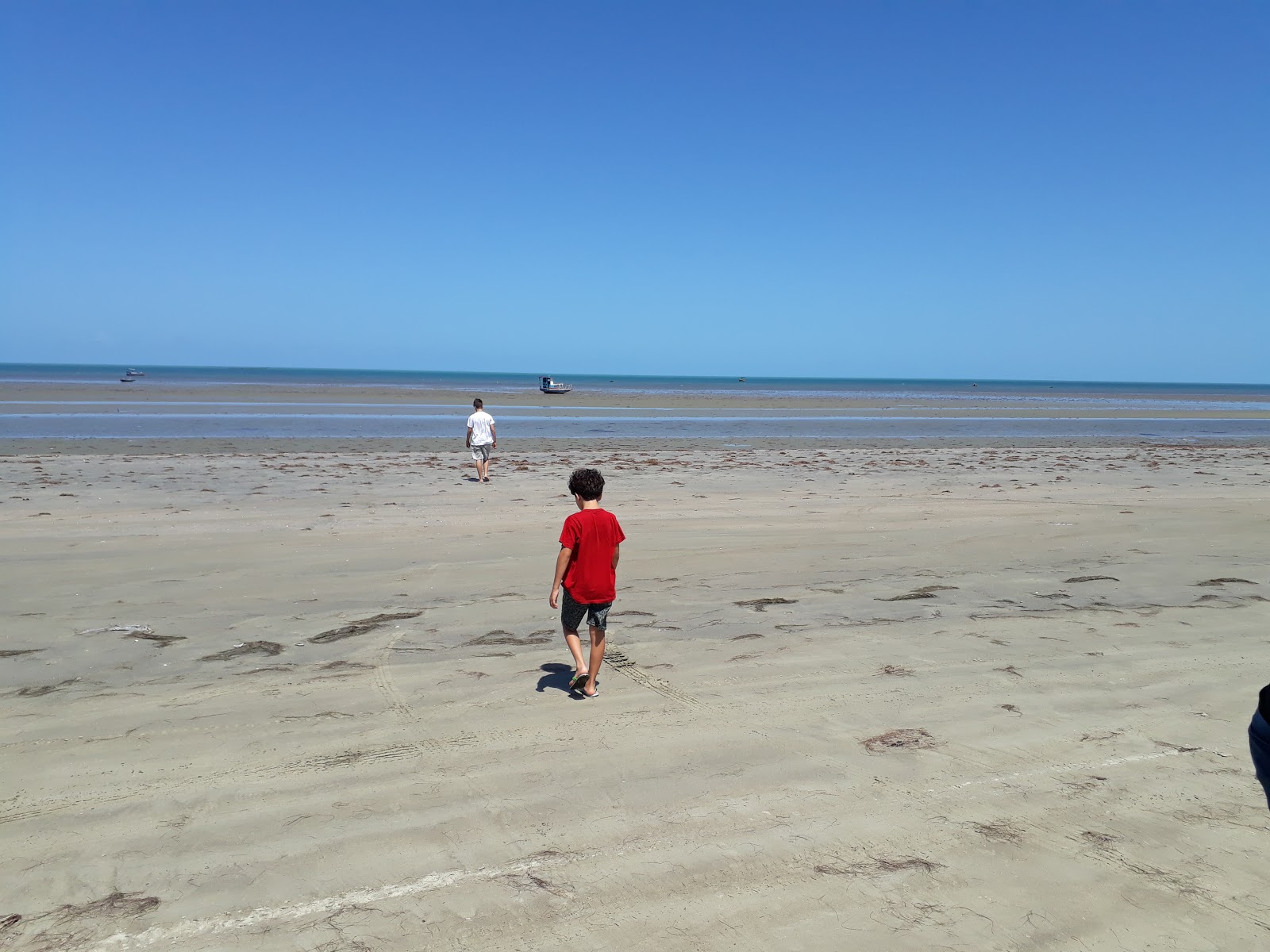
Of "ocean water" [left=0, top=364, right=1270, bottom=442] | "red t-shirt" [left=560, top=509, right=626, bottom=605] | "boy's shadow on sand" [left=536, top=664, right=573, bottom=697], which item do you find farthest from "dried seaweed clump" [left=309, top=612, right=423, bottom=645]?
"ocean water" [left=0, top=364, right=1270, bottom=442]

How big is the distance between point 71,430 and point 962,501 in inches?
1033

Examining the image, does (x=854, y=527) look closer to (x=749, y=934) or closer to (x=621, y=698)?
(x=621, y=698)

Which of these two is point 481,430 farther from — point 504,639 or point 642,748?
point 642,748

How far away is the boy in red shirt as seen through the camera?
5840 mm

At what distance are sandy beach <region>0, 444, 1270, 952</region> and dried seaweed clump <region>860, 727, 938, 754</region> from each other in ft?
0.06

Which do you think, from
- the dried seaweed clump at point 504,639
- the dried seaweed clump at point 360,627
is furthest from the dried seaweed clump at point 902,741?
the dried seaweed clump at point 360,627

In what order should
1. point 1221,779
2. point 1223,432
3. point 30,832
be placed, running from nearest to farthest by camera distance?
point 30,832 → point 1221,779 → point 1223,432

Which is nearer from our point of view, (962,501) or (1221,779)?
(1221,779)

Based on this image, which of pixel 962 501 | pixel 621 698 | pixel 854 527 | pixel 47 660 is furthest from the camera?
pixel 962 501

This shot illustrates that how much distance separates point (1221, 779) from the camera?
4531mm

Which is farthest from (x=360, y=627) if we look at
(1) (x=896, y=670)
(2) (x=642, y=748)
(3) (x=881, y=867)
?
(3) (x=881, y=867)

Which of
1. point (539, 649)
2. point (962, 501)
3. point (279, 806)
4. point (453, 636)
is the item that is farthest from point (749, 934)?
point (962, 501)

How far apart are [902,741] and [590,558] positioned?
2.15 m

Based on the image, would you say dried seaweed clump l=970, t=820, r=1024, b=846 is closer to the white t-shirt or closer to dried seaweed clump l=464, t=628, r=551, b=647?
dried seaweed clump l=464, t=628, r=551, b=647
